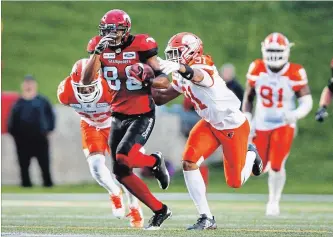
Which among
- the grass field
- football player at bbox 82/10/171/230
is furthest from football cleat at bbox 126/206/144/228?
football player at bbox 82/10/171/230

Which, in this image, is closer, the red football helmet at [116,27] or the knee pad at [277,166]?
the red football helmet at [116,27]

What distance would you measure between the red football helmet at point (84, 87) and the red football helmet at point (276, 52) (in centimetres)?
287

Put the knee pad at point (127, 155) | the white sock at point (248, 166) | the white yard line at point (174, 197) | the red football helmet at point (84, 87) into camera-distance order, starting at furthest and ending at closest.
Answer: the white yard line at point (174, 197), the red football helmet at point (84, 87), the white sock at point (248, 166), the knee pad at point (127, 155)

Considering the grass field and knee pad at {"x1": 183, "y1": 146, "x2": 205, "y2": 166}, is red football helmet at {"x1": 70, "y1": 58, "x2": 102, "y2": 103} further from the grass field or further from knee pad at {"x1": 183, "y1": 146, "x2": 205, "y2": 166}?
knee pad at {"x1": 183, "y1": 146, "x2": 205, "y2": 166}

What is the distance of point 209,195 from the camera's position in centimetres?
1582

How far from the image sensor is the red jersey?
9.25 m

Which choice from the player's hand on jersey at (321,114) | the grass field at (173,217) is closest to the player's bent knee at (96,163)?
the grass field at (173,217)

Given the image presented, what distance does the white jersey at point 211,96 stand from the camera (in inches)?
356

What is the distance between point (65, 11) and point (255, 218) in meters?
16.7

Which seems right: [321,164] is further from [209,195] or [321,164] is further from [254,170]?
[254,170]

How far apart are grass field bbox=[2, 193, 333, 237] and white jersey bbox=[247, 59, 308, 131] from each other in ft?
3.43

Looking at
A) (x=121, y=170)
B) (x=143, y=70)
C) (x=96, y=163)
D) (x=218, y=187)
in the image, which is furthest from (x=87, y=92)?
(x=218, y=187)

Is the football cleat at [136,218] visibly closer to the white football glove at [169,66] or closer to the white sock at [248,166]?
the white sock at [248,166]

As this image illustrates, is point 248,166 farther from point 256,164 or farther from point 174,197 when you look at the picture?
point 174,197
